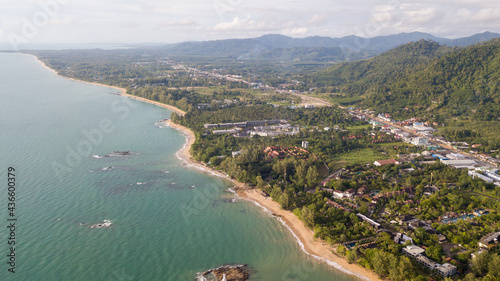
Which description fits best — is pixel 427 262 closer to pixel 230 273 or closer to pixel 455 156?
pixel 230 273

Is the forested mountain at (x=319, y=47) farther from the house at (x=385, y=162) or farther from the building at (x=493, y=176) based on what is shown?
the building at (x=493, y=176)

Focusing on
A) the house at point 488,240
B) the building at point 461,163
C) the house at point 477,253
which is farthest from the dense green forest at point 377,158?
the building at point 461,163

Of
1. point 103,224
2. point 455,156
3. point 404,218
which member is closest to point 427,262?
point 404,218

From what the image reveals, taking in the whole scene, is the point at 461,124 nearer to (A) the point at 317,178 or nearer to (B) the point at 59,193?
(A) the point at 317,178

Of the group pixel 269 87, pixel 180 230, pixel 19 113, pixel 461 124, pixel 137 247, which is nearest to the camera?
pixel 137 247

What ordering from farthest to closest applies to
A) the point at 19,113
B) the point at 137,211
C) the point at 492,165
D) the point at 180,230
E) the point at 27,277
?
the point at 19,113
the point at 492,165
the point at 137,211
the point at 180,230
the point at 27,277

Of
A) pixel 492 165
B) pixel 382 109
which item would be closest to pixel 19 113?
pixel 382 109
